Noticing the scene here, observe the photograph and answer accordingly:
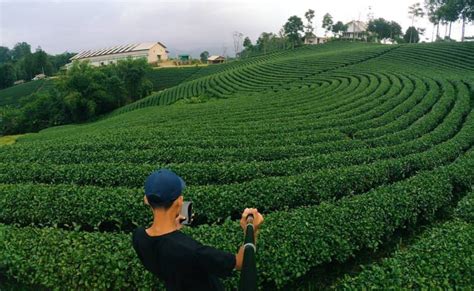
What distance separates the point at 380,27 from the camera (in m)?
94.5

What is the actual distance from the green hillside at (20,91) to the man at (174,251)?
79528 mm

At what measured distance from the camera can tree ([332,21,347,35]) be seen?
102475mm

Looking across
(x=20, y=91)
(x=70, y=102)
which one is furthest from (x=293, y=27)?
(x=20, y=91)

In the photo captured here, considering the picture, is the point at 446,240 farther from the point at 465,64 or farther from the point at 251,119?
the point at 465,64

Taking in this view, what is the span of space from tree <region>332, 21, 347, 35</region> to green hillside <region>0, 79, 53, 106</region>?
75.6m

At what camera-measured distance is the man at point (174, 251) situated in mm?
3207

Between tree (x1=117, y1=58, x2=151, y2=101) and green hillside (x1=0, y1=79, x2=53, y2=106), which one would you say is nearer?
tree (x1=117, y1=58, x2=151, y2=101)

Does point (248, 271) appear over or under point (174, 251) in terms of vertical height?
under

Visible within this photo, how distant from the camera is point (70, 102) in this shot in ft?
173

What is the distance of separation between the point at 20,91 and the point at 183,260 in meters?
88.2

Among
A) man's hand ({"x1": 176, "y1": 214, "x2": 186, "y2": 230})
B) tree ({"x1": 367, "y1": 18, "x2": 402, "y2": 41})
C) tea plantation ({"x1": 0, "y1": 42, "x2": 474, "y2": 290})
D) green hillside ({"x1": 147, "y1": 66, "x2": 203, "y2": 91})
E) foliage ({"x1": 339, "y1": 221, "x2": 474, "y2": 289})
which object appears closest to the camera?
man's hand ({"x1": 176, "y1": 214, "x2": 186, "y2": 230})

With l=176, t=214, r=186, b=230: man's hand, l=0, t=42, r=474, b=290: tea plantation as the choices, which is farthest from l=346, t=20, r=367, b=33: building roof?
l=176, t=214, r=186, b=230: man's hand

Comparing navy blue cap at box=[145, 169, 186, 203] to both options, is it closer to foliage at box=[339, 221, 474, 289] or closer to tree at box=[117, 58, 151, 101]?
foliage at box=[339, 221, 474, 289]

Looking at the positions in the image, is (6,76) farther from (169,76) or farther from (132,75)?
(132,75)
